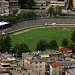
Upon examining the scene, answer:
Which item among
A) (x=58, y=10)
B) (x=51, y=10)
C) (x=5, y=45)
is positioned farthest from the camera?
(x=51, y=10)

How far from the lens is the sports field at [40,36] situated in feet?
106

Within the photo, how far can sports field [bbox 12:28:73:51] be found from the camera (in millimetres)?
32219

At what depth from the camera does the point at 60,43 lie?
103ft

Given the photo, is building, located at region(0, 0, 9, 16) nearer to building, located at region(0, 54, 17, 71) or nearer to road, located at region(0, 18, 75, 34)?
road, located at region(0, 18, 75, 34)

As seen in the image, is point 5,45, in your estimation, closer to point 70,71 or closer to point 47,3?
point 70,71

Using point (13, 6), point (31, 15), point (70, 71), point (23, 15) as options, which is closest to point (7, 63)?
point (70, 71)

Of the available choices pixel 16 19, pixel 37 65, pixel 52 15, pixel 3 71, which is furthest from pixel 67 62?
pixel 52 15

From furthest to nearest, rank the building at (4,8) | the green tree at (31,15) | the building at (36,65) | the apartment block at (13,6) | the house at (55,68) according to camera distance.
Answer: the apartment block at (13,6), the building at (4,8), the green tree at (31,15), the building at (36,65), the house at (55,68)

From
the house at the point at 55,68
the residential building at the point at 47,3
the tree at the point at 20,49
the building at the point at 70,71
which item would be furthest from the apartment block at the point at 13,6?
the building at the point at 70,71

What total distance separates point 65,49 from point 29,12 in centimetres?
1500

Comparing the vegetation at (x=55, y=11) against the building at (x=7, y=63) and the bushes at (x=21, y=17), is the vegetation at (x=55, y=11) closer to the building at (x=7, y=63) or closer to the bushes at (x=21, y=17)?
the bushes at (x=21, y=17)

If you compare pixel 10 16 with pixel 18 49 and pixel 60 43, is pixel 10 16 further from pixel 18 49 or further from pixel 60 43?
pixel 18 49

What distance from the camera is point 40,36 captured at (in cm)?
3403

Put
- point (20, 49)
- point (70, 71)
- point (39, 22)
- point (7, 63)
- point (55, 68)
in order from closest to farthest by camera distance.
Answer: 1. point (70, 71)
2. point (55, 68)
3. point (7, 63)
4. point (20, 49)
5. point (39, 22)
